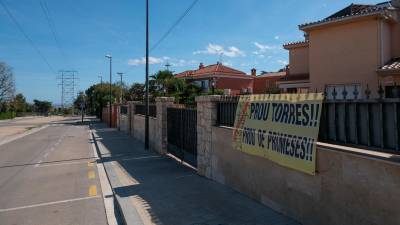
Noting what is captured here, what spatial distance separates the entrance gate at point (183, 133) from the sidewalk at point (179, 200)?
2.03 ft

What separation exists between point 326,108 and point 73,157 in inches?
488

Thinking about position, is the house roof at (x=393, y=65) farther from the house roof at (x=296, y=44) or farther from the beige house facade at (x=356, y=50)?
the house roof at (x=296, y=44)

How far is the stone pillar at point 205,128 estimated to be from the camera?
866 centimetres

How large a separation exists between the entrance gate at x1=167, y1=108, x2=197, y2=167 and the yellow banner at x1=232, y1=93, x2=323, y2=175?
11.2ft

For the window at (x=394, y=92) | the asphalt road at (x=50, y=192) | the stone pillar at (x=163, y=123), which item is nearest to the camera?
the window at (x=394, y=92)

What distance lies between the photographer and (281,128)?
5.77 m

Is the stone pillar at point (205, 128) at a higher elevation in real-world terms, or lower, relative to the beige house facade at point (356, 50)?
lower

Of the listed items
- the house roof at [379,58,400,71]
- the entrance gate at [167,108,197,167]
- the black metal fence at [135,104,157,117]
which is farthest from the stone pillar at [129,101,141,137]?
the house roof at [379,58,400,71]

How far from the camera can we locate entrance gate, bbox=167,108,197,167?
10.6 metres

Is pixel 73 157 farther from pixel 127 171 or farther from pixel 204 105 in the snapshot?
pixel 204 105

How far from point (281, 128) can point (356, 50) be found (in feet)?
44.3

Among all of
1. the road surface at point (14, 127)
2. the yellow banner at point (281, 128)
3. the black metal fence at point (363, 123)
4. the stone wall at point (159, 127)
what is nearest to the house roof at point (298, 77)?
the stone wall at point (159, 127)

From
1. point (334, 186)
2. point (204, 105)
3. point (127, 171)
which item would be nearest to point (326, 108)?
point (334, 186)

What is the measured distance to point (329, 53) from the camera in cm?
1842
